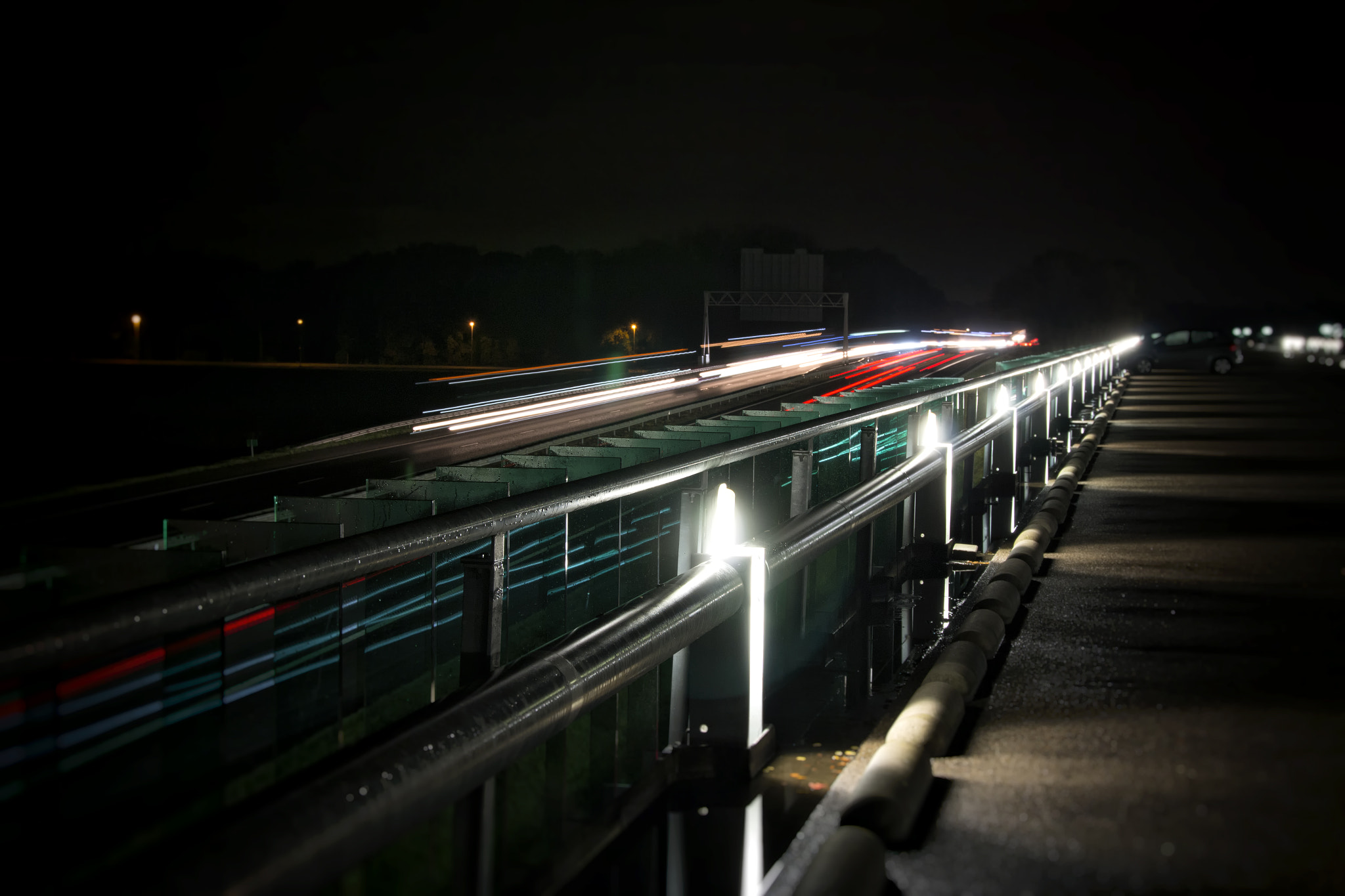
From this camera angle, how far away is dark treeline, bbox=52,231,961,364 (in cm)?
9175

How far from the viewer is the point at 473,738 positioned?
286 cm

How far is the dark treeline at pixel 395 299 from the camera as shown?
91.8m

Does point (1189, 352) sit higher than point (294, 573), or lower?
lower

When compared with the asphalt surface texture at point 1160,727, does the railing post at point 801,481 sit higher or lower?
higher

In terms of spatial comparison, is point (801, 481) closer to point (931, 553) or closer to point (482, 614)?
A: point (931, 553)

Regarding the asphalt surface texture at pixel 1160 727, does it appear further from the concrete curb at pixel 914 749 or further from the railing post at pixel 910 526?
the railing post at pixel 910 526

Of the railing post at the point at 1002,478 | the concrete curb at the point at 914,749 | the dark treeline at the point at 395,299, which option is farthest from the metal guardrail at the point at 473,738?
the dark treeline at the point at 395,299

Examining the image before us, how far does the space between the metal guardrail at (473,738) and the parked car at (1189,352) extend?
58.9 metres

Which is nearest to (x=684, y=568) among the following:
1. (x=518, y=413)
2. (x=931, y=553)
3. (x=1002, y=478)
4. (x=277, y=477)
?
(x=931, y=553)

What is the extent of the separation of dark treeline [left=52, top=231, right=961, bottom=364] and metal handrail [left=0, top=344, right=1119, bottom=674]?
82.5m

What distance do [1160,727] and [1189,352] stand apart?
61378 mm

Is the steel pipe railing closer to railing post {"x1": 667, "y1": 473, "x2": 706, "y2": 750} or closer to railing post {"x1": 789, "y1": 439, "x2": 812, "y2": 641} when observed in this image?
railing post {"x1": 667, "y1": 473, "x2": 706, "y2": 750}

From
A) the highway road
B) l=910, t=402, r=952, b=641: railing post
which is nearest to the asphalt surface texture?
l=910, t=402, r=952, b=641: railing post

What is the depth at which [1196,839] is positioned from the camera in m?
3.80
